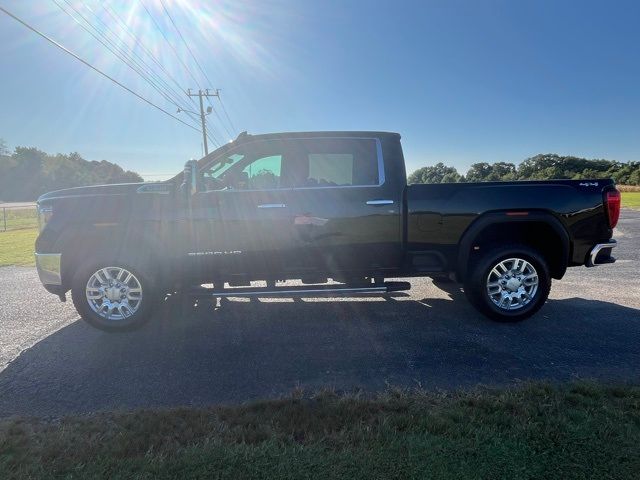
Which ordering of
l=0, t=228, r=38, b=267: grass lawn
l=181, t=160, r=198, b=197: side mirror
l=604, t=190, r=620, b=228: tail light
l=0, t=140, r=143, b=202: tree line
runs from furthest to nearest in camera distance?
l=0, t=140, r=143, b=202: tree line → l=0, t=228, r=38, b=267: grass lawn → l=604, t=190, r=620, b=228: tail light → l=181, t=160, r=198, b=197: side mirror

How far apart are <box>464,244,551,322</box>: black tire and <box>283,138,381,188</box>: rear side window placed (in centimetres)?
158

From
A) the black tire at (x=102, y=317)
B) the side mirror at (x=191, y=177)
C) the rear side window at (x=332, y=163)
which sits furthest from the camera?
the rear side window at (x=332, y=163)

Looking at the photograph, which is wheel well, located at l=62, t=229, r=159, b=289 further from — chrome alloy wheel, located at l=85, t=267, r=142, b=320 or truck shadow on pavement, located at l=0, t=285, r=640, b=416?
truck shadow on pavement, located at l=0, t=285, r=640, b=416

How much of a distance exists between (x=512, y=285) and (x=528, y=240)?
0.60 meters

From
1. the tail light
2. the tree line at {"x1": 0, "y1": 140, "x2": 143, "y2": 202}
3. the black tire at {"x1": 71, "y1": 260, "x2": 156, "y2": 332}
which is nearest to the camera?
the black tire at {"x1": 71, "y1": 260, "x2": 156, "y2": 332}

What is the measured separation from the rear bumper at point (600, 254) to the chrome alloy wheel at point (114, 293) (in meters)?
5.15

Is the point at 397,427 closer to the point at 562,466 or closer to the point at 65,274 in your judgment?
the point at 562,466

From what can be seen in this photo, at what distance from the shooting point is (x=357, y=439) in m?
2.18

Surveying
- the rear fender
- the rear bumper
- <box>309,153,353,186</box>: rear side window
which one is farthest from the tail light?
<box>309,153,353,186</box>: rear side window

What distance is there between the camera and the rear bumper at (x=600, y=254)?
412 cm

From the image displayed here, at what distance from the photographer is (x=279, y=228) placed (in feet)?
13.1

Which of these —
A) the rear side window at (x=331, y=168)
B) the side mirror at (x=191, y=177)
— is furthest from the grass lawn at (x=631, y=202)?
the side mirror at (x=191, y=177)

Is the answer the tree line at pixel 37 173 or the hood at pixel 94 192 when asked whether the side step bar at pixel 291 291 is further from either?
the tree line at pixel 37 173

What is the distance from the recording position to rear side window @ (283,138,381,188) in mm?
4133
